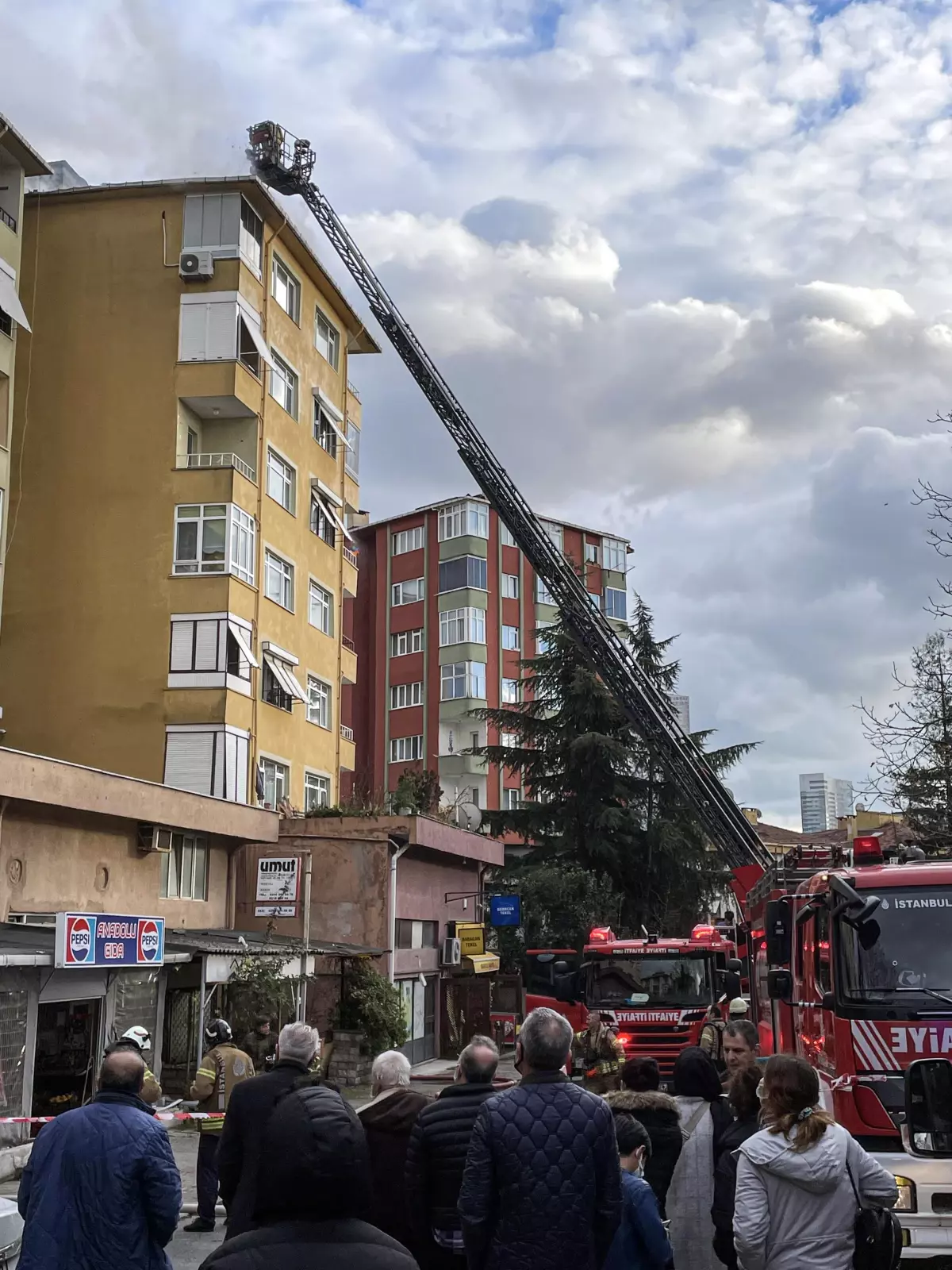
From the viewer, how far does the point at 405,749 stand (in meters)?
60.0

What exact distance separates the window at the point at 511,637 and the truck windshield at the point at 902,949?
49446 millimetres

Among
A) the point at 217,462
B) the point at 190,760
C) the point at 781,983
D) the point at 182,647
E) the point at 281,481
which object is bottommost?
the point at 781,983

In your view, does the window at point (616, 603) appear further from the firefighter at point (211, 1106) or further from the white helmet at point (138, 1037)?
the white helmet at point (138, 1037)

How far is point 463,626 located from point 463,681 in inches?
95.7

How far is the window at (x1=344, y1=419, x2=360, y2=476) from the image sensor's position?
125ft

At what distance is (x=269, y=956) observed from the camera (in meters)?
22.7

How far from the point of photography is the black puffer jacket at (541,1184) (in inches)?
197

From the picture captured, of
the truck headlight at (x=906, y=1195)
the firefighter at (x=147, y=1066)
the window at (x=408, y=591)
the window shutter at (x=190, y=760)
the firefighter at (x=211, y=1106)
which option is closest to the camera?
the firefighter at (x=147, y=1066)

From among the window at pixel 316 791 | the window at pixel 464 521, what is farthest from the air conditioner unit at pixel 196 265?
the window at pixel 464 521

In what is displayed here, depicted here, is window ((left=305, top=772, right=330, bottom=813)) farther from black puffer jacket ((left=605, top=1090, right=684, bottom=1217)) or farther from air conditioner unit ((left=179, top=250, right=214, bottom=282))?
black puffer jacket ((left=605, top=1090, right=684, bottom=1217))

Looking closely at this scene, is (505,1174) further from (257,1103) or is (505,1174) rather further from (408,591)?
(408,591)

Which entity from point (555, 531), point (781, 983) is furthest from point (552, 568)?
point (555, 531)

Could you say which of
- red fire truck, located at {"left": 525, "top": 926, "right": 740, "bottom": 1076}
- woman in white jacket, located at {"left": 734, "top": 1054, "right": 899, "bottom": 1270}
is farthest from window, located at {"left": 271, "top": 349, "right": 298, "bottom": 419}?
woman in white jacket, located at {"left": 734, "top": 1054, "right": 899, "bottom": 1270}

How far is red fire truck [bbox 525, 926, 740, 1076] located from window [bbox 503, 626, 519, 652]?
38.3 m
